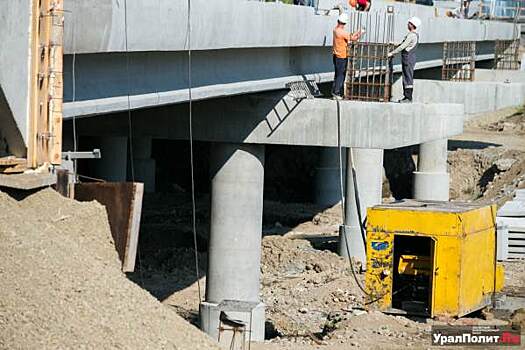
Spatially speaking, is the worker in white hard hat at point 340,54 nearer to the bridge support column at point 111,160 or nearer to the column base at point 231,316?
the column base at point 231,316

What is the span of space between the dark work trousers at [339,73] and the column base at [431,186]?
1682 cm

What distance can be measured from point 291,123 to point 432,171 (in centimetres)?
1753

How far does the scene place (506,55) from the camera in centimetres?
4719

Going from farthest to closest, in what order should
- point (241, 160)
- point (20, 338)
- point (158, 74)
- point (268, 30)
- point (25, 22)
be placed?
point (241, 160) < point (268, 30) < point (158, 74) < point (25, 22) < point (20, 338)

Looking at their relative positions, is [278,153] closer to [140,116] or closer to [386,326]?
[140,116]

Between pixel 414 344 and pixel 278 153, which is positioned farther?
pixel 278 153

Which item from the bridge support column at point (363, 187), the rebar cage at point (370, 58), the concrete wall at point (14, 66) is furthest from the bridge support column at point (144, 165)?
the concrete wall at point (14, 66)

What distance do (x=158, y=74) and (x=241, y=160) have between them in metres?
5.46

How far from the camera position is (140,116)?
21141mm

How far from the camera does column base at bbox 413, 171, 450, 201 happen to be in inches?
1462

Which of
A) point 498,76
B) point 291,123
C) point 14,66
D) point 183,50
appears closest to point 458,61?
point 498,76

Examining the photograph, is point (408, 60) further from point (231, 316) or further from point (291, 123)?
point (231, 316)

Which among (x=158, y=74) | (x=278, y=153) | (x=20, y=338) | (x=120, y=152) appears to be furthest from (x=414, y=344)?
(x=278, y=153)

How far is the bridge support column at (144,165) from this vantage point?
39031 mm
